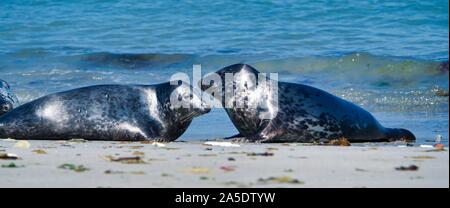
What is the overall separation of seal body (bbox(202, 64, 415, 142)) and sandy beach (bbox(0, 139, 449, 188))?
1.19 meters

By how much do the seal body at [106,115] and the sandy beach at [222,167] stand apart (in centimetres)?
125

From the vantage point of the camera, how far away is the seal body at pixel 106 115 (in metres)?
7.54

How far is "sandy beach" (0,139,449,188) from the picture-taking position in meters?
4.38

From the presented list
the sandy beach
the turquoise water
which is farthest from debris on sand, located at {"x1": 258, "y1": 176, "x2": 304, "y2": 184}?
the turquoise water

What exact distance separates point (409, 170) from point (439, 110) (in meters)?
4.77

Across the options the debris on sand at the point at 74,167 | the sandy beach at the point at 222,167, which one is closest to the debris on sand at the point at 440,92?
the sandy beach at the point at 222,167

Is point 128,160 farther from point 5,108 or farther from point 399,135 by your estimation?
point 5,108

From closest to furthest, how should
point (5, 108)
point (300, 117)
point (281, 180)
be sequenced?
point (281, 180) < point (300, 117) < point (5, 108)

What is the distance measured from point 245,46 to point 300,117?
737cm

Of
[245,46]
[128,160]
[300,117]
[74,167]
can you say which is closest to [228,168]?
[128,160]

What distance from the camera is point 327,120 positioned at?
7.53 m

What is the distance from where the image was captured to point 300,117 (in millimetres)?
7535
